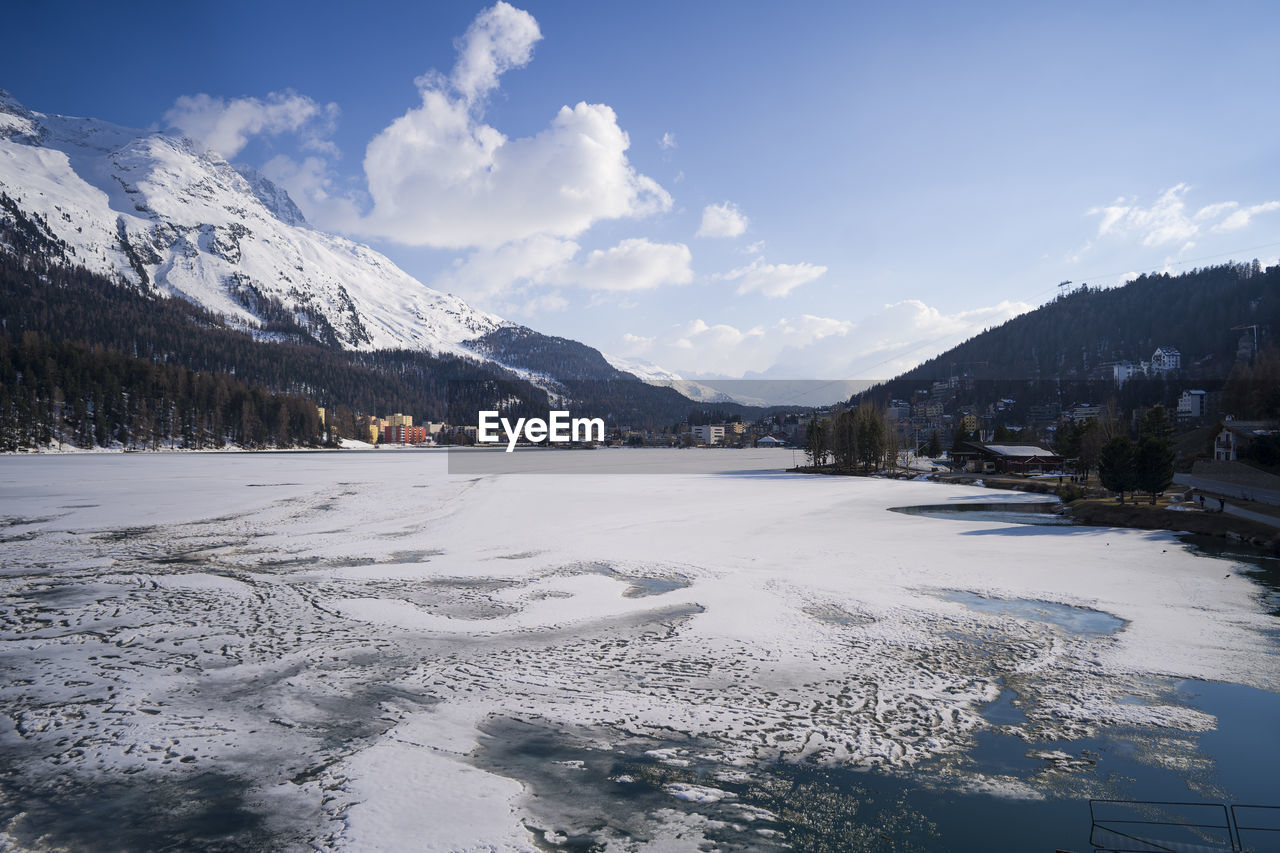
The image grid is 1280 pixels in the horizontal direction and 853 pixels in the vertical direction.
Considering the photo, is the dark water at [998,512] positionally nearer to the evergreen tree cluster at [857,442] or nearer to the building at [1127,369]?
the evergreen tree cluster at [857,442]

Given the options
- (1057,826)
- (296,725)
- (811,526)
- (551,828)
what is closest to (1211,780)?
(1057,826)

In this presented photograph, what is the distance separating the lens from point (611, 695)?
29.9 ft

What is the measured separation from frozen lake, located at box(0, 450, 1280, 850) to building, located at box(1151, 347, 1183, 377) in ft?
481

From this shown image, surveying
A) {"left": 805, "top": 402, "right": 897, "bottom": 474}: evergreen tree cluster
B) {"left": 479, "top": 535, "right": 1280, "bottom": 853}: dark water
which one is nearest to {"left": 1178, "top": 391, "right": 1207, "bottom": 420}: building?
{"left": 805, "top": 402, "right": 897, "bottom": 474}: evergreen tree cluster

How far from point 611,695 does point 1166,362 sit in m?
171

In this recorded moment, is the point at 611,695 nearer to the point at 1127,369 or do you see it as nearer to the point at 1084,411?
the point at 1084,411

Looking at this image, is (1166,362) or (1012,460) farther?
(1166,362)

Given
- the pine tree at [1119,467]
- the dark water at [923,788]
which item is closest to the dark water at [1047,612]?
the dark water at [923,788]

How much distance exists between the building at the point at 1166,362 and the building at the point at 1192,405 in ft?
123

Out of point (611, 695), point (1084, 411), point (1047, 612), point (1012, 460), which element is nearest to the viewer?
point (611, 695)

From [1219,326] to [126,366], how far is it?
217m

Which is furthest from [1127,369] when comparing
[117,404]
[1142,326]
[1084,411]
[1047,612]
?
[117,404]

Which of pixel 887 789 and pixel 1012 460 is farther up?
pixel 1012 460

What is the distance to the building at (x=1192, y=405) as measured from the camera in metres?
95.7
